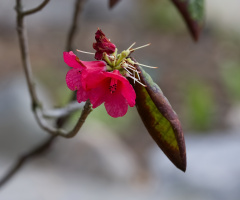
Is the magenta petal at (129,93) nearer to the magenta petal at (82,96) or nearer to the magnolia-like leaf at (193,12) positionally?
the magenta petal at (82,96)

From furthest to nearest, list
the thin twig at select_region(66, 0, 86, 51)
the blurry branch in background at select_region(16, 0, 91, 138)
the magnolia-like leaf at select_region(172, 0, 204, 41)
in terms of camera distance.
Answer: the thin twig at select_region(66, 0, 86, 51)
the magnolia-like leaf at select_region(172, 0, 204, 41)
the blurry branch in background at select_region(16, 0, 91, 138)

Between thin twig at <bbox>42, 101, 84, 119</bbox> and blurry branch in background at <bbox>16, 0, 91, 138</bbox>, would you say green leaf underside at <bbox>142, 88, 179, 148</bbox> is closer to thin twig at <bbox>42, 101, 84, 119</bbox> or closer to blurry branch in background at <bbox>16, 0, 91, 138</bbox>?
blurry branch in background at <bbox>16, 0, 91, 138</bbox>

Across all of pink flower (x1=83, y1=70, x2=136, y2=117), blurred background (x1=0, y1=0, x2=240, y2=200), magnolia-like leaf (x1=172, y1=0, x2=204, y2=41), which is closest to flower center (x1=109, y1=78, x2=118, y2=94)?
pink flower (x1=83, y1=70, x2=136, y2=117)

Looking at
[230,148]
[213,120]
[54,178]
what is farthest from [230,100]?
[54,178]

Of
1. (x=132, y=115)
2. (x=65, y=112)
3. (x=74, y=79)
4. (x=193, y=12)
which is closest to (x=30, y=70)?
(x=65, y=112)

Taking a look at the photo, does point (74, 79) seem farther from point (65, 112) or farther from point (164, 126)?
point (65, 112)

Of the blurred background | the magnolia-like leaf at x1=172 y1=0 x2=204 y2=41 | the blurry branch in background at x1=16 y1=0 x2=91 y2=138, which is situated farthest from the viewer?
the blurred background

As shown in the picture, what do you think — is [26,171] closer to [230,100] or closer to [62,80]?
[62,80]

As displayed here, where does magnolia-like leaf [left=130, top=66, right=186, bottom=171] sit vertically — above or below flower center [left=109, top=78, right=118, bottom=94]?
below
